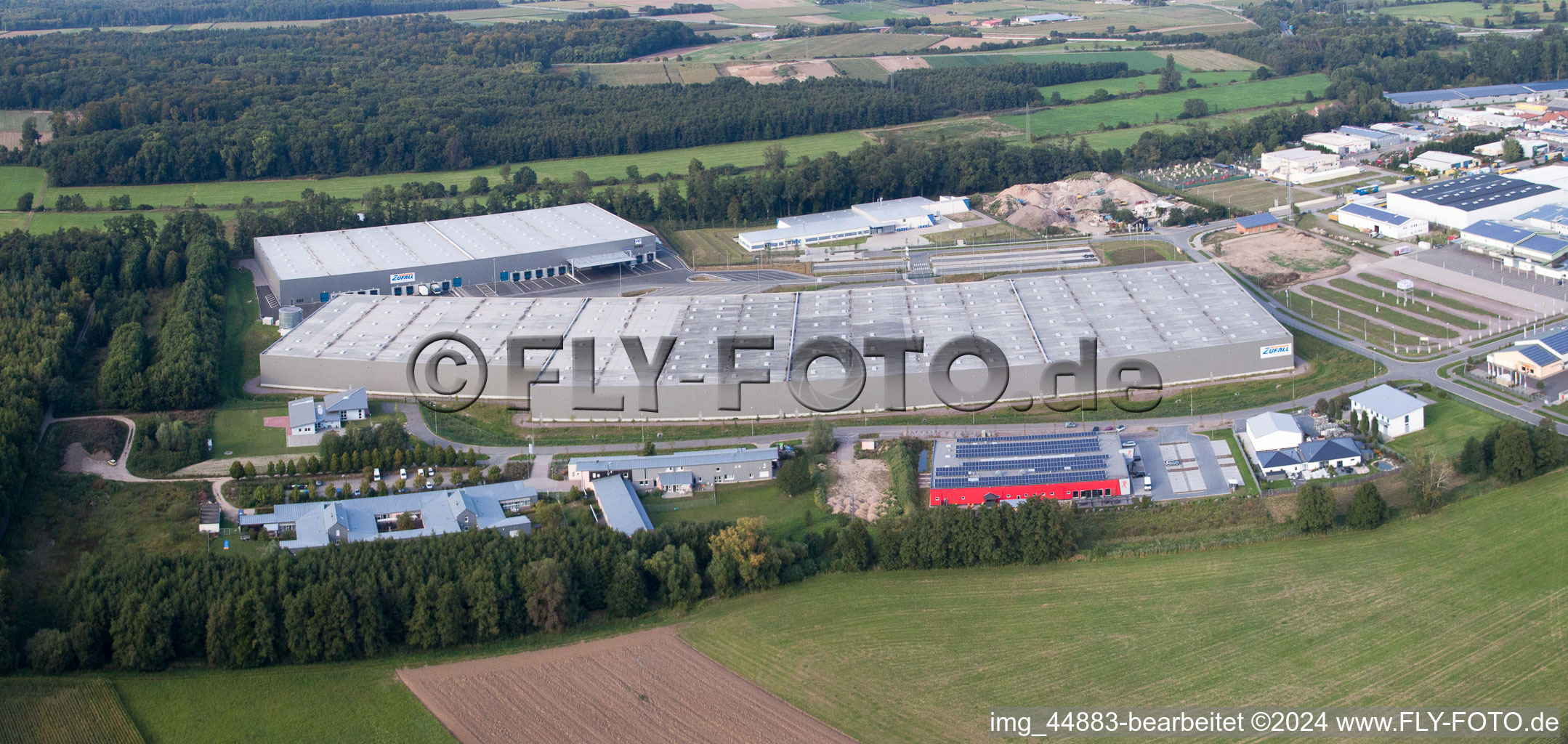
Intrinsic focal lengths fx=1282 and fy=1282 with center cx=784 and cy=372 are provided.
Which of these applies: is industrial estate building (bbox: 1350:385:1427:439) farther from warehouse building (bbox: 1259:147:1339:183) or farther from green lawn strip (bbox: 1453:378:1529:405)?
warehouse building (bbox: 1259:147:1339:183)

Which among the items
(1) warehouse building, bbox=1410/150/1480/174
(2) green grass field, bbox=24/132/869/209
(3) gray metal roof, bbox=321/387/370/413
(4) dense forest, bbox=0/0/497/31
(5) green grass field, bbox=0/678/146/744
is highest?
(4) dense forest, bbox=0/0/497/31

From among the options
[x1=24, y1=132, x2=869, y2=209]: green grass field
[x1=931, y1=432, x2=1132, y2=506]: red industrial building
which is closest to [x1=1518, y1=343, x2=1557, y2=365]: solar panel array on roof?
[x1=931, y1=432, x2=1132, y2=506]: red industrial building

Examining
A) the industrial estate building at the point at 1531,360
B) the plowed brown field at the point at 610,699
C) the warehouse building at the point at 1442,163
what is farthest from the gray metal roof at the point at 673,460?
the warehouse building at the point at 1442,163

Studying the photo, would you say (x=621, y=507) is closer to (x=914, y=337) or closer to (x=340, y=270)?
(x=914, y=337)

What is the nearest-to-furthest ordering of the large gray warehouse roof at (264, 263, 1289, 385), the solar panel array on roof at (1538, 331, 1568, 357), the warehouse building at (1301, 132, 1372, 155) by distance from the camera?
the solar panel array on roof at (1538, 331, 1568, 357), the large gray warehouse roof at (264, 263, 1289, 385), the warehouse building at (1301, 132, 1372, 155)

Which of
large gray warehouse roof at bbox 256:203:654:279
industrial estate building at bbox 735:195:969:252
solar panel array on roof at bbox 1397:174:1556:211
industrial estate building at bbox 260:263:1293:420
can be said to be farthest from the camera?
industrial estate building at bbox 735:195:969:252

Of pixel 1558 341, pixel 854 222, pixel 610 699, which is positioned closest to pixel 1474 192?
pixel 1558 341

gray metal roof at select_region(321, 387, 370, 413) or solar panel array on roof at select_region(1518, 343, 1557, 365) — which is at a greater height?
solar panel array on roof at select_region(1518, 343, 1557, 365)

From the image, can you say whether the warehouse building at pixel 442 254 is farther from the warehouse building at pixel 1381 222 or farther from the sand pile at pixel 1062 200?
the warehouse building at pixel 1381 222
